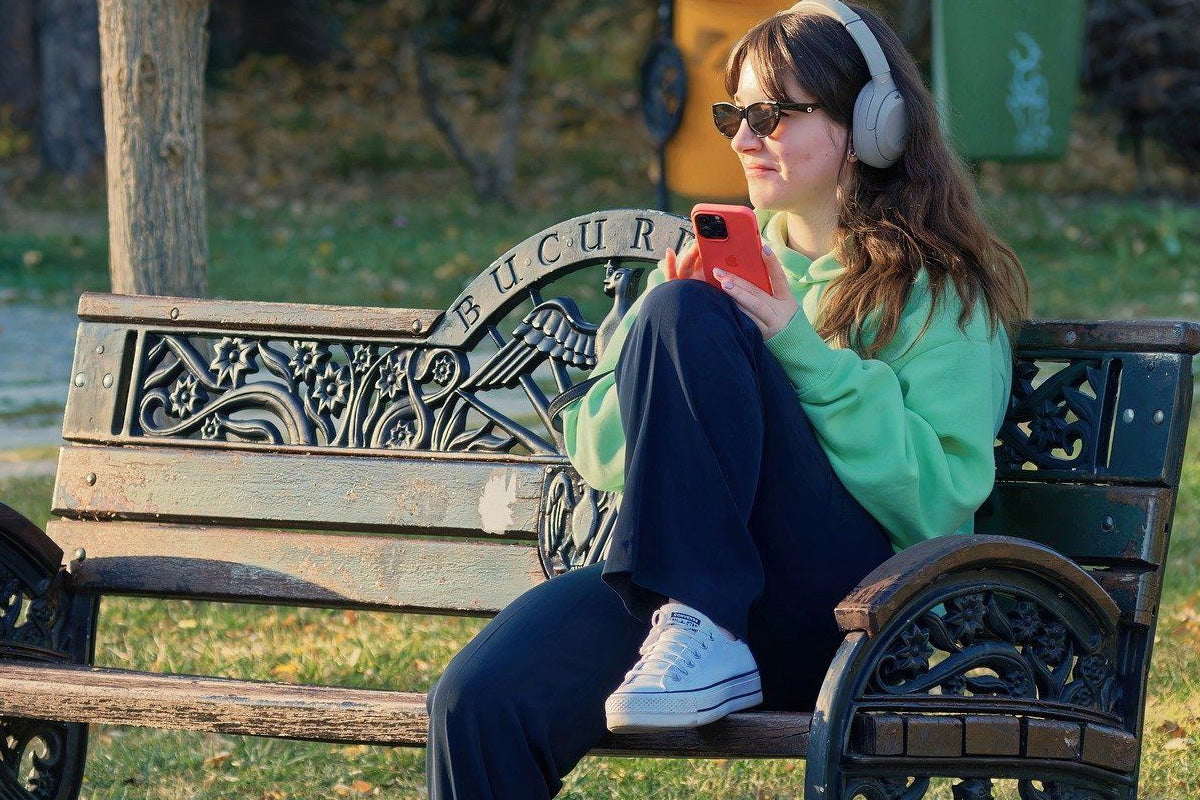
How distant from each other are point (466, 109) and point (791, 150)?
18.4 metres

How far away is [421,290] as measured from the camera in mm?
11742

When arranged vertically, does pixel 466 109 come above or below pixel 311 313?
above

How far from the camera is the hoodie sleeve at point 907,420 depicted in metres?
2.71

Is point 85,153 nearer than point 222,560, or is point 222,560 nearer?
point 222,560

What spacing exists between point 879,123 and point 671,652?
100 centimetres

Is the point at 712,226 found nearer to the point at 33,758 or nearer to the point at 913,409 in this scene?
the point at 913,409

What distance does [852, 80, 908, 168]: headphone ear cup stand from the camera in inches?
114

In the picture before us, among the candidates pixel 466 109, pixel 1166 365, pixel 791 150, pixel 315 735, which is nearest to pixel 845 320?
pixel 791 150

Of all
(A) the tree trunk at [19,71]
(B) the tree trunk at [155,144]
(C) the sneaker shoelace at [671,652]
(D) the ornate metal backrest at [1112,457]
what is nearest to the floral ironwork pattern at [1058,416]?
(D) the ornate metal backrest at [1112,457]

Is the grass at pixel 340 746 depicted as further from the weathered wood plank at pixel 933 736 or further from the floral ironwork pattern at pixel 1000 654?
the weathered wood plank at pixel 933 736

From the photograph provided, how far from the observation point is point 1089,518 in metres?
3.03

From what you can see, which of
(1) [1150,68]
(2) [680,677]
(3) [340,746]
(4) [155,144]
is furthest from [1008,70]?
(2) [680,677]

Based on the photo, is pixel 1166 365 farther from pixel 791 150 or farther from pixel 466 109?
pixel 466 109

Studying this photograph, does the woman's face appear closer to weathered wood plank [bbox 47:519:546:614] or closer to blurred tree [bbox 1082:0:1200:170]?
weathered wood plank [bbox 47:519:546:614]
